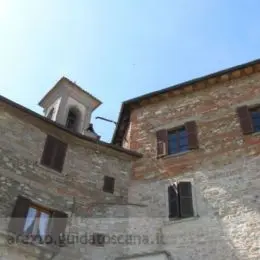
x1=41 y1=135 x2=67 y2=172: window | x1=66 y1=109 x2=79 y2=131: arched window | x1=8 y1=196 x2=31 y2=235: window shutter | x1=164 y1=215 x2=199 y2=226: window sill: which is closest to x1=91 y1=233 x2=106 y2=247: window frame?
x1=164 y1=215 x2=199 y2=226: window sill

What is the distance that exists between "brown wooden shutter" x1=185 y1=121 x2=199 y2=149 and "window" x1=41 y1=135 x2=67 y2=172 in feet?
14.8

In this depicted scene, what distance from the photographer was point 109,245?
38.4 ft

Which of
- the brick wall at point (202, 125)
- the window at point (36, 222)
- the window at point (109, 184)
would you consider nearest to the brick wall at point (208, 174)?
the brick wall at point (202, 125)

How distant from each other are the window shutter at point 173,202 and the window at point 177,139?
162cm

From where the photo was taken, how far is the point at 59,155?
13273 mm

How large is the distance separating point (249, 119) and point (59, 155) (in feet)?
22.2

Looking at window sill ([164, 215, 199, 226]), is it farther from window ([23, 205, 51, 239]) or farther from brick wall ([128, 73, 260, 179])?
window ([23, 205, 51, 239])

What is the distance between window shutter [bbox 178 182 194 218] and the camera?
39.3 ft

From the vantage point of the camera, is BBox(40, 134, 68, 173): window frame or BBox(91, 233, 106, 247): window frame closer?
BBox(91, 233, 106, 247): window frame

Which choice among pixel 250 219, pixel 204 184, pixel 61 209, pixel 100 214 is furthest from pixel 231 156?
pixel 61 209

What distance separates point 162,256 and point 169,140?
4.92m

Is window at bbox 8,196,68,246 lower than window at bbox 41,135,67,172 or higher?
lower

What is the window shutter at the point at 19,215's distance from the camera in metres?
10.8

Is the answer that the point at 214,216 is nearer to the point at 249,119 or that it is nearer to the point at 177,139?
the point at 177,139
